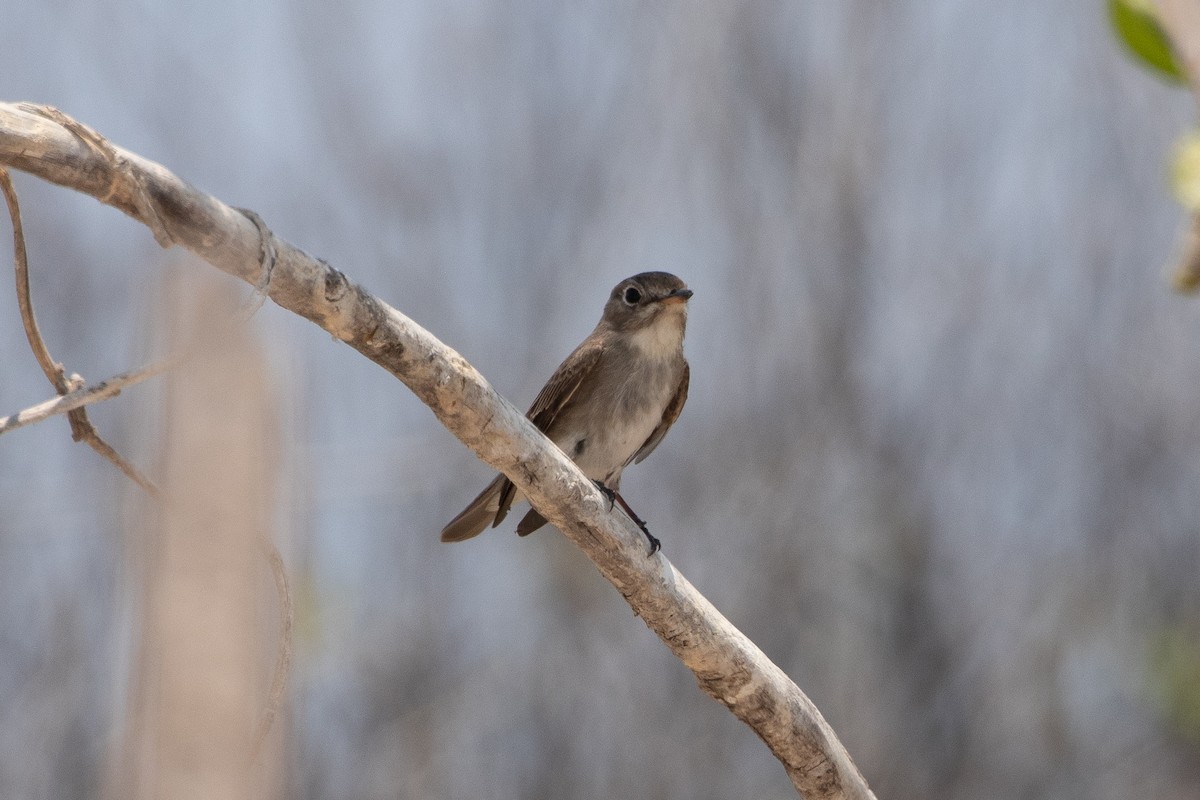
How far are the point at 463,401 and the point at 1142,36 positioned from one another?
130 centimetres

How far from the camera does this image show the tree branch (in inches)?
77.7

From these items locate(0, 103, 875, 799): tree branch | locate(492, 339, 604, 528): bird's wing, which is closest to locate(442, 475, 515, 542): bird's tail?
locate(492, 339, 604, 528): bird's wing

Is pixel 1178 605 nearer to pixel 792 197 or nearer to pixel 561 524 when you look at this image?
pixel 792 197

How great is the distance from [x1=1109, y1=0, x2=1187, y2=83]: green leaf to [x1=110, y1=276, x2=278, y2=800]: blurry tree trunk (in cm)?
138

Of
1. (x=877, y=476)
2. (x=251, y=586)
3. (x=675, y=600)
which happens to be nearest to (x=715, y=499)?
(x=877, y=476)

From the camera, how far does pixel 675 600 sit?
304cm

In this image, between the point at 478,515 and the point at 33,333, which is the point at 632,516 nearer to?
the point at 478,515

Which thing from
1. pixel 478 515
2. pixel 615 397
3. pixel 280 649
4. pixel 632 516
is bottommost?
pixel 478 515

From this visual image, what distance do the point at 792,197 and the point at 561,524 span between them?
6.88 meters

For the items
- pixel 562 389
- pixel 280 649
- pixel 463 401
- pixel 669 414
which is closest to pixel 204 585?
pixel 280 649

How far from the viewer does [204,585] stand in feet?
3.67

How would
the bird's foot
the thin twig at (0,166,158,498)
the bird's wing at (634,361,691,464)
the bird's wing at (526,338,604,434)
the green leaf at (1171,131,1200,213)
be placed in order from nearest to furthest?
the green leaf at (1171,131,1200,213)
the thin twig at (0,166,158,498)
the bird's foot
the bird's wing at (526,338,604,434)
the bird's wing at (634,361,691,464)

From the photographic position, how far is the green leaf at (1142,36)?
1945mm

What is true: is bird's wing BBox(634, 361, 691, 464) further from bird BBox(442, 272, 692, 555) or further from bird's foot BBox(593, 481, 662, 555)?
bird's foot BBox(593, 481, 662, 555)
